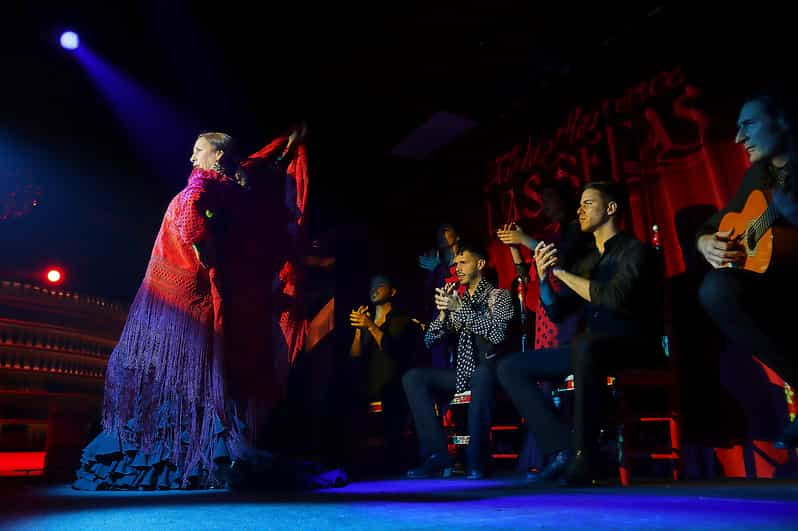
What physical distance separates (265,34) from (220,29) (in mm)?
408

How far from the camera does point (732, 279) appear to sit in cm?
213

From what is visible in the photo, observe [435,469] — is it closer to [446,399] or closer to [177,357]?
[446,399]

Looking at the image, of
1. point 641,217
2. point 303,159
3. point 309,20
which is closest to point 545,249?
point 641,217

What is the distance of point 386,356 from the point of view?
14.3 ft

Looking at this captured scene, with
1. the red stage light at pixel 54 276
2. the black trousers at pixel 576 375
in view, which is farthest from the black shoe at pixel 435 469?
the red stage light at pixel 54 276

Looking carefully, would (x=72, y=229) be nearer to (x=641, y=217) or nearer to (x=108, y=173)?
(x=108, y=173)

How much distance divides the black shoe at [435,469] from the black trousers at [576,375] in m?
0.74

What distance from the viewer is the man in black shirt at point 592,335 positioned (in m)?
2.43

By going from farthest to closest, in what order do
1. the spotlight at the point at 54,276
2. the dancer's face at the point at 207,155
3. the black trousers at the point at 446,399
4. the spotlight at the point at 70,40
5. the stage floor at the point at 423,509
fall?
the spotlight at the point at 54,276 < the spotlight at the point at 70,40 < the black trousers at the point at 446,399 < the dancer's face at the point at 207,155 < the stage floor at the point at 423,509

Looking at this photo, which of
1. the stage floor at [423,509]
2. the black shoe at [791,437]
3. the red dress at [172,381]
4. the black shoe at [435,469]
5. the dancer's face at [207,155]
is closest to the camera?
the stage floor at [423,509]

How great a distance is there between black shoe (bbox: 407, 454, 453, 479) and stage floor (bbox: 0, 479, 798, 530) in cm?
104

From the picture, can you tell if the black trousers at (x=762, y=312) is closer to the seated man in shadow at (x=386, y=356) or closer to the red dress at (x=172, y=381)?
the red dress at (x=172, y=381)

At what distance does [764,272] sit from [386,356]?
267cm

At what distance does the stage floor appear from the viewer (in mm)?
1338
